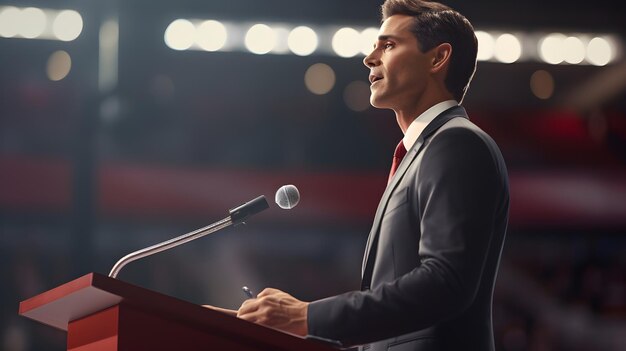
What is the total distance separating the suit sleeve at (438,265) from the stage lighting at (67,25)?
15.3ft

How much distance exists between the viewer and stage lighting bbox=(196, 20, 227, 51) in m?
5.78

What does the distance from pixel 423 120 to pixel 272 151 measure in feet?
15.4

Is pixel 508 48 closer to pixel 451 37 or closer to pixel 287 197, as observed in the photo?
pixel 451 37

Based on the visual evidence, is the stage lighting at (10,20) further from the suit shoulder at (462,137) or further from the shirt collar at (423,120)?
the suit shoulder at (462,137)

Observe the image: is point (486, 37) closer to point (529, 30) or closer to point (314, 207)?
point (529, 30)

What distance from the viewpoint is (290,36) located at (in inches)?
233

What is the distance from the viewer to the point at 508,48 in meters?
6.07

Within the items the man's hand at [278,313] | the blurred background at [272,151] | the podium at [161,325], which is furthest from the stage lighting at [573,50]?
the podium at [161,325]

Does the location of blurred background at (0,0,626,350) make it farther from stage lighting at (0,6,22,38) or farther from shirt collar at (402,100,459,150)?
shirt collar at (402,100,459,150)

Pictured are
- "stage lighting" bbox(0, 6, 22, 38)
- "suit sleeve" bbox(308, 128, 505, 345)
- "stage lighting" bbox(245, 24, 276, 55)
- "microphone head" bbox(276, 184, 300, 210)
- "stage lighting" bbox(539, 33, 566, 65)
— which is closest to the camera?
"suit sleeve" bbox(308, 128, 505, 345)

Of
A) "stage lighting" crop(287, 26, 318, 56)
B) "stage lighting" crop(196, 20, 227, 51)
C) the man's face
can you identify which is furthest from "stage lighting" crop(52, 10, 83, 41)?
the man's face

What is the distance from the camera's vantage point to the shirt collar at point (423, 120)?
4.95 feet

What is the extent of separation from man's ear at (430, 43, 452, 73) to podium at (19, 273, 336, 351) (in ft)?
2.03

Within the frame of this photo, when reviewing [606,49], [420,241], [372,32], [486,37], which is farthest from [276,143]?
[420,241]
